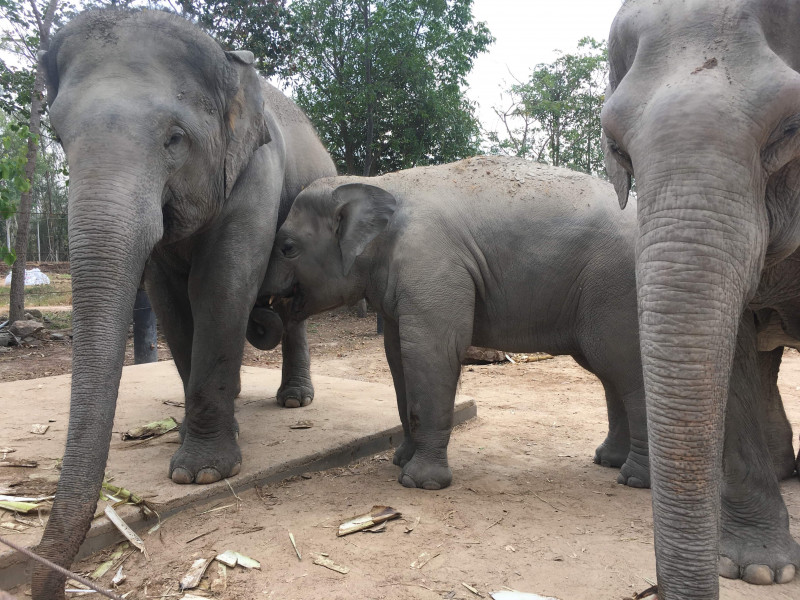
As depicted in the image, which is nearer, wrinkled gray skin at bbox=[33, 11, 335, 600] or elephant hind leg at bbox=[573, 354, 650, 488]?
wrinkled gray skin at bbox=[33, 11, 335, 600]

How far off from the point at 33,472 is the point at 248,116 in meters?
2.24

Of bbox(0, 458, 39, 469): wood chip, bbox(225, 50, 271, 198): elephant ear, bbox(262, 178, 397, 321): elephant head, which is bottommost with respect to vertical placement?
bbox(0, 458, 39, 469): wood chip

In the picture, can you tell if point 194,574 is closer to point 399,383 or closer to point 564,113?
point 399,383

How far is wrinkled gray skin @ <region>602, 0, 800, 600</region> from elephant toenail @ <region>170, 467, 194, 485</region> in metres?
2.54

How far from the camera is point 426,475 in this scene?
3920 millimetres

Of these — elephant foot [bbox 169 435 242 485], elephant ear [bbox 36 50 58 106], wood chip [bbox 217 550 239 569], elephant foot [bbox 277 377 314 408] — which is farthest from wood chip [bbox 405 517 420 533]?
elephant ear [bbox 36 50 58 106]

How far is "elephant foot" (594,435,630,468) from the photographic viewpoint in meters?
4.48

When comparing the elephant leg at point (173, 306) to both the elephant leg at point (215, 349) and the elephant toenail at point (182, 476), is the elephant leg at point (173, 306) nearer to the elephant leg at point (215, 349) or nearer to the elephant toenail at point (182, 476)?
the elephant leg at point (215, 349)

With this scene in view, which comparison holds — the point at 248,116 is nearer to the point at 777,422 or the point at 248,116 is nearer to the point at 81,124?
the point at 81,124

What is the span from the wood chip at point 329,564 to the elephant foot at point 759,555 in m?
1.51

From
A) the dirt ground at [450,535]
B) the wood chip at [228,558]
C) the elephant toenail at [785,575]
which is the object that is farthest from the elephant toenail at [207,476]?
the elephant toenail at [785,575]

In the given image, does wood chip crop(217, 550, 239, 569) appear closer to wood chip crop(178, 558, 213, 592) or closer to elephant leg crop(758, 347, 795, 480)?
wood chip crop(178, 558, 213, 592)

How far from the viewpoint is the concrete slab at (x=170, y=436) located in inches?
137

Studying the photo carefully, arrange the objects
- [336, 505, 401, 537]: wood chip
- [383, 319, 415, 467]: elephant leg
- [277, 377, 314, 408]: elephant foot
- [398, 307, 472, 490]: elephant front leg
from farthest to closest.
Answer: [277, 377, 314, 408]: elephant foot, [383, 319, 415, 467]: elephant leg, [398, 307, 472, 490]: elephant front leg, [336, 505, 401, 537]: wood chip
